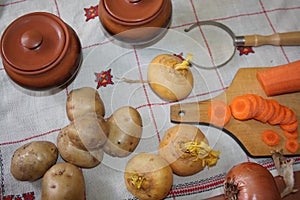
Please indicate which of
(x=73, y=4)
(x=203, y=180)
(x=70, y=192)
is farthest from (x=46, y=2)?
(x=203, y=180)

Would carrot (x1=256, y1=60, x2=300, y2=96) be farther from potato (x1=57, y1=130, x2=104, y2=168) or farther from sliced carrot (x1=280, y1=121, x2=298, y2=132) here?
potato (x1=57, y1=130, x2=104, y2=168)

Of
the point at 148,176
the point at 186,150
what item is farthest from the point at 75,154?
the point at 186,150

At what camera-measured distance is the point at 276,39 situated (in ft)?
4.06

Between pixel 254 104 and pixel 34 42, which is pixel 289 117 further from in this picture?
pixel 34 42

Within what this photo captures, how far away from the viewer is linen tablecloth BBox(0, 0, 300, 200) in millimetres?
1077

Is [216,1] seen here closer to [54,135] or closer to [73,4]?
[73,4]

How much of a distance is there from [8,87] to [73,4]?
1.41 feet

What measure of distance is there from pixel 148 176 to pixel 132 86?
33 centimetres

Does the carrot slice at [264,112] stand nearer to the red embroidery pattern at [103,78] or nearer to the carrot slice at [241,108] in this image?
the carrot slice at [241,108]

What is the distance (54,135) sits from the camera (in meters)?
1.14

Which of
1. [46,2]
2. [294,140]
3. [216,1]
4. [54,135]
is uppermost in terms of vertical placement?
[216,1]

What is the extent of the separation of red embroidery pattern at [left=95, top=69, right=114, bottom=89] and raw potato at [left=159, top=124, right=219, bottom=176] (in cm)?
27

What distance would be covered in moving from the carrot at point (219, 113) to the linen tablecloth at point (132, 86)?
0.03 meters

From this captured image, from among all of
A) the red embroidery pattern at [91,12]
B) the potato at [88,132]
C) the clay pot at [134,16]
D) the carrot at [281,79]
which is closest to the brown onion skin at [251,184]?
the carrot at [281,79]
